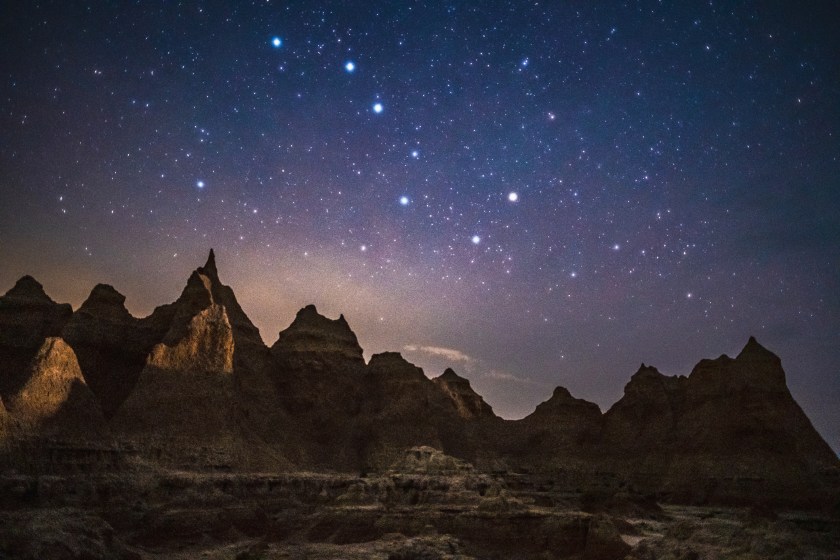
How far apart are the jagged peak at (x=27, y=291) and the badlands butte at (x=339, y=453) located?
246mm

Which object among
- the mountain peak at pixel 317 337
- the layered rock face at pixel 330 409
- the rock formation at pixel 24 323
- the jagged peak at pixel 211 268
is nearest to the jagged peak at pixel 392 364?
the layered rock face at pixel 330 409

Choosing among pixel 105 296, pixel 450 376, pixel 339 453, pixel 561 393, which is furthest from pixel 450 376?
pixel 105 296

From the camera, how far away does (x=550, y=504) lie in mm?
72812

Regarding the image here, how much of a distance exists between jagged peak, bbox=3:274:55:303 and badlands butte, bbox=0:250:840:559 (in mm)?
246

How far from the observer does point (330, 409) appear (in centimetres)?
9675

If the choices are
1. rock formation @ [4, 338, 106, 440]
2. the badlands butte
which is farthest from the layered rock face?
the badlands butte

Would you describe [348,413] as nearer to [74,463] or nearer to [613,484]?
[613,484]

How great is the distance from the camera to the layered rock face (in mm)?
59844

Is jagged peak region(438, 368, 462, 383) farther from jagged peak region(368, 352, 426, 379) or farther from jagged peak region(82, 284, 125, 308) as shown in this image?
jagged peak region(82, 284, 125, 308)

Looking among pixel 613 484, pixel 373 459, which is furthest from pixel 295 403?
pixel 613 484

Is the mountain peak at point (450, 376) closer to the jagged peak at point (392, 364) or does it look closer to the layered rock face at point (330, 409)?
the layered rock face at point (330, 409)

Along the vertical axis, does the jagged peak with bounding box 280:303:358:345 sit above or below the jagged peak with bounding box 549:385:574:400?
above

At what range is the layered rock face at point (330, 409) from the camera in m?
59.8

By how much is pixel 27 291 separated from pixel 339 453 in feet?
152
